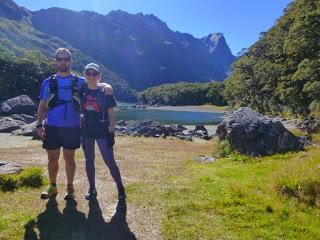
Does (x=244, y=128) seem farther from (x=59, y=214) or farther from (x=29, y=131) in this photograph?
(x=29, y=131)

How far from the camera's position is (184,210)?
974 cm

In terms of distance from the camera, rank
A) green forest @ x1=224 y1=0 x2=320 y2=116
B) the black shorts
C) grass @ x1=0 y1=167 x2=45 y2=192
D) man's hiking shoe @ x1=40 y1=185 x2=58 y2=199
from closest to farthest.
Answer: the black shorts → man's hiking shoe @ x1=40 y1=185 x2=58 y2=199 → grass @ x1=0 y1=167 x2=45 y2=192 → green forest @ x1=224 y1=0 x2=320 y2=116

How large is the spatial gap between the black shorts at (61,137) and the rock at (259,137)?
10830mm

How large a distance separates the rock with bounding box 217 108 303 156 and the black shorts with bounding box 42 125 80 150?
426 inches

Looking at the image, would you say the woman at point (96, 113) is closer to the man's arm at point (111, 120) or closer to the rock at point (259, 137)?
the man's arm at point (111, 120)

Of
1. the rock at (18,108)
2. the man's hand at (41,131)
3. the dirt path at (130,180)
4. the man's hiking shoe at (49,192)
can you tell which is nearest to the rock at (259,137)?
the dirt path at (130,180)

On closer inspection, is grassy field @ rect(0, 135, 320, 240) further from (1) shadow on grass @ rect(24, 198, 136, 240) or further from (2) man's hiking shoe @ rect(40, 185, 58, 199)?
(2) man's hiking shoe @ rect(40, 185, 58, 199)

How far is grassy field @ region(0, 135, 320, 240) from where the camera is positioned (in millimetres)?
8375

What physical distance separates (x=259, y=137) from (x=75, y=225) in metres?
12.7

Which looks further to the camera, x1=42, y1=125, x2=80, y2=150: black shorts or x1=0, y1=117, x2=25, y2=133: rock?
x1=0, y1=117, x2=25, y2=133: rock

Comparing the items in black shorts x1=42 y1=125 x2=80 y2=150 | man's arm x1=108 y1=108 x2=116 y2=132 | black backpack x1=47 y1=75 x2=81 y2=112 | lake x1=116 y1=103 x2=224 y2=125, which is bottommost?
lake x1=116 y1=103 x2=224 y2=125

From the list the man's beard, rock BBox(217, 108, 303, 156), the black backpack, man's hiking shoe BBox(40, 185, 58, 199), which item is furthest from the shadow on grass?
rock BBox(217, 108, 303, 156)

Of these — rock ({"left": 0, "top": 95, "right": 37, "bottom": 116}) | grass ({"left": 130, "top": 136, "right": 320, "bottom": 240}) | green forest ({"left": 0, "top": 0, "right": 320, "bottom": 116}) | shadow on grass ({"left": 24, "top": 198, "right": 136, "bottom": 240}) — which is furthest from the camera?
rock ({"left": 0, "top": 95, "right": 37, "bottom": 116})

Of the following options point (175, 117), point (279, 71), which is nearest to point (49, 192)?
point (279, 71)
